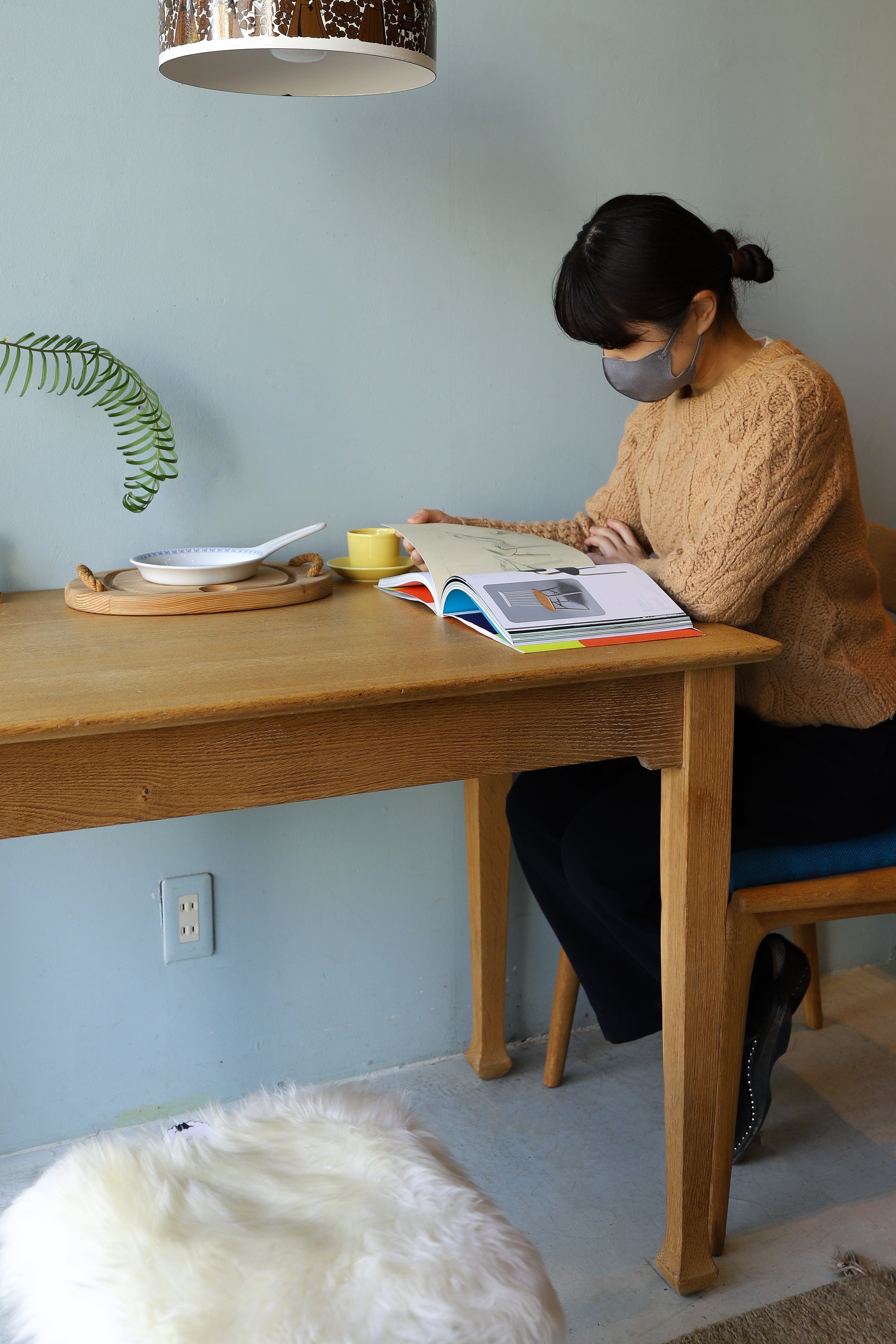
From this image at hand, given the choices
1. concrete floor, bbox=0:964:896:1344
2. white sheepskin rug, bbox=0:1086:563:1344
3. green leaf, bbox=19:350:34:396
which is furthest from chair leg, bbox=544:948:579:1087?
green leaf, bbox=19:350:34:396

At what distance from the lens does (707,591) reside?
44.0 inches

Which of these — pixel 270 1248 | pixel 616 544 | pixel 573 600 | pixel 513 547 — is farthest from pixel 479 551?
pixel 270 1248

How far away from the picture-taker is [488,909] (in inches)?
62.0

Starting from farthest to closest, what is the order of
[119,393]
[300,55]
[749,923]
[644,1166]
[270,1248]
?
[644,1166], [119,393], [749,923], [300,55], [270,1248]

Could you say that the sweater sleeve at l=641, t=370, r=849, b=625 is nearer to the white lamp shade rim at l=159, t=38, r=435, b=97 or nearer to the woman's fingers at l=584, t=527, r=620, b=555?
the woman's fingers at l=584, t=527, r=620, b=555

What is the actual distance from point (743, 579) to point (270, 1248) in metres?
0.76

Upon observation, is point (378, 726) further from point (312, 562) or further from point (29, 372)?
point (29, 372)

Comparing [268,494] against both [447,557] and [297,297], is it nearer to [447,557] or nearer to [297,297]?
[297,297]

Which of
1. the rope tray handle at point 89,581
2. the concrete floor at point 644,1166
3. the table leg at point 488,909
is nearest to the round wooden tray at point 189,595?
the rope tray handle at point 89,581

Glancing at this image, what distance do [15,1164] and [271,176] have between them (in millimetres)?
1334

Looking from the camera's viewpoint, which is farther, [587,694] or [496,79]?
[496,79]

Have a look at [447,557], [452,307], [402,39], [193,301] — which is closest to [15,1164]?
[447,557]

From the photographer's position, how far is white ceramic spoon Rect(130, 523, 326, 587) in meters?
1.22

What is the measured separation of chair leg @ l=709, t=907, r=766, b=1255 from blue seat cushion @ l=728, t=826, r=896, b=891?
52 millimetres
